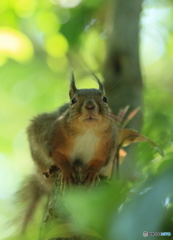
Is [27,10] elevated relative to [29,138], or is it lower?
elevated

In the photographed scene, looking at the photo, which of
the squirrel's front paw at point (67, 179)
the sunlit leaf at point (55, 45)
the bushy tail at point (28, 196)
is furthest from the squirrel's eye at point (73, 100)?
the sunlit leaf at point (55, 45)

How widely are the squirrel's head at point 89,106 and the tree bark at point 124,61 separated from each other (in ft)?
0.73

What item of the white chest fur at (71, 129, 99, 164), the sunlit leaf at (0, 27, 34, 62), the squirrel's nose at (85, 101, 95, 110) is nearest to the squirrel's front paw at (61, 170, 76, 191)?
the white chest fur at (71, 129, 99, 164)

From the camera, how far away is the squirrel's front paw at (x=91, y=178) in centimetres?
233

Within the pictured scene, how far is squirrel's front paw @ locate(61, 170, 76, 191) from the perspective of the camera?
2264mm

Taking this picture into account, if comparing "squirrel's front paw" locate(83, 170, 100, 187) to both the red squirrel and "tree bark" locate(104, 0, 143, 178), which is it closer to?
the red squirrel

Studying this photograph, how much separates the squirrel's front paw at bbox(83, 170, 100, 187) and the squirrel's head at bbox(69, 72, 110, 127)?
0.33m

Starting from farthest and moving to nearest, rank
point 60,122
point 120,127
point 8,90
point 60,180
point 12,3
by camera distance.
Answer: point 8,90
point 12,3
point 60,122
point 120,127
point 60,180

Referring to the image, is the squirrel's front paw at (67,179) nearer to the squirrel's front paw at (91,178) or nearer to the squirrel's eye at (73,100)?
the squirrel's front paw at (91,178)

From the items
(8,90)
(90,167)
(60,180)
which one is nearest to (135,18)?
(90,167)

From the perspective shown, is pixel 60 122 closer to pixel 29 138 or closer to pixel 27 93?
pixel 29 138

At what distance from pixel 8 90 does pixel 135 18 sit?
2352mm

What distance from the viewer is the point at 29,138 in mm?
3482

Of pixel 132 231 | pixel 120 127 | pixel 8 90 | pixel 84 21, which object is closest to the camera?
pixel 132 231
